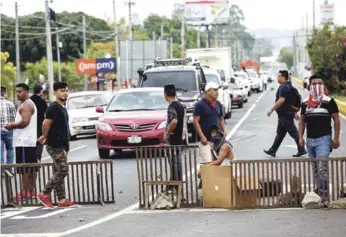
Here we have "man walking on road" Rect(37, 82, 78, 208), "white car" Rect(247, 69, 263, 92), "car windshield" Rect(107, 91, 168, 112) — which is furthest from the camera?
"white car" Rect(247, 69, 263, 92)

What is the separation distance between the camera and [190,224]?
431 inches

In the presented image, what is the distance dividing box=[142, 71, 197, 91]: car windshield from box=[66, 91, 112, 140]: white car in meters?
3.18

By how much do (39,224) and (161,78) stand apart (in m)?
14.3

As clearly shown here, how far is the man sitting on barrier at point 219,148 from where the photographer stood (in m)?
12.3

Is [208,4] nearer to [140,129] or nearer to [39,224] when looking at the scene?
[140,129]

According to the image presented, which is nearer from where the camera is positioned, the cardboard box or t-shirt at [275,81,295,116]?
the cardboard box

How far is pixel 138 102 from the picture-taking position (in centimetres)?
2167

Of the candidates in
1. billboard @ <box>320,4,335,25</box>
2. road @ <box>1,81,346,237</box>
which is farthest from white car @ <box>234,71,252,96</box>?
road @ <box>1,81,346,237</box>

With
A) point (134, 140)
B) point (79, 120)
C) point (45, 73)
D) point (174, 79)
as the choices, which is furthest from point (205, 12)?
point (134, 140)

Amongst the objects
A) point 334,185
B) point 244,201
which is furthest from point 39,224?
point 334,185

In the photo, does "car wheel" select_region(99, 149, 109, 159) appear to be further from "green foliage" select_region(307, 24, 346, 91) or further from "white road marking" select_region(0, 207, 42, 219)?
"green foliage" select_region(307, 24, 346, 91)

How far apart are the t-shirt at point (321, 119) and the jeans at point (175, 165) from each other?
6.36ft

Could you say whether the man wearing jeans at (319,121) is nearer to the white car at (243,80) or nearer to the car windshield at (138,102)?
the car windshield at (138,102)

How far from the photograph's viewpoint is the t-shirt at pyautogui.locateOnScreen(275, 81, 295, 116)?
18609 mm
